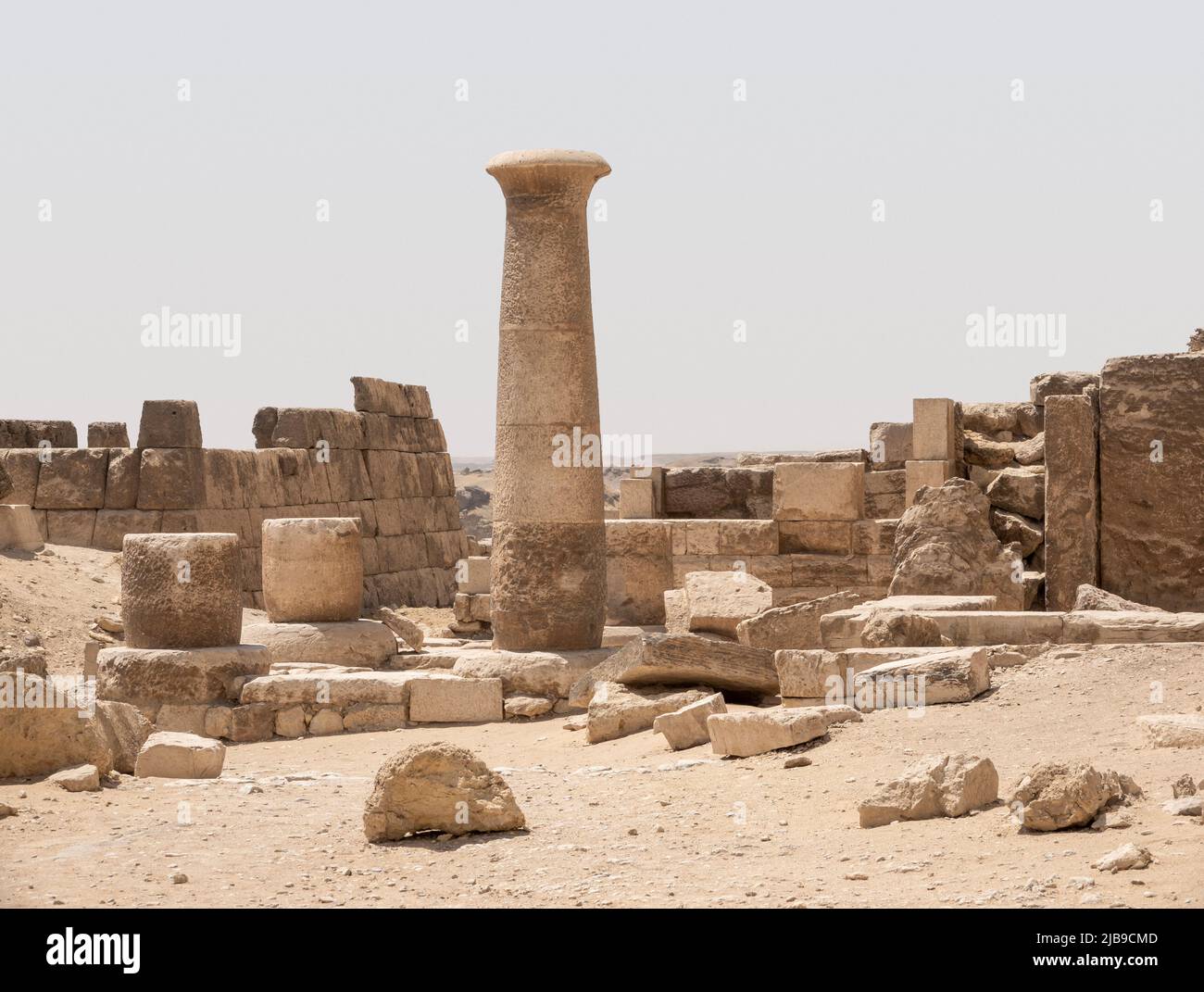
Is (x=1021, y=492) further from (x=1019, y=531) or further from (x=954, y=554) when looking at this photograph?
(x=954, y=554)

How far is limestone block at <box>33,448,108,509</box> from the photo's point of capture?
742 inches

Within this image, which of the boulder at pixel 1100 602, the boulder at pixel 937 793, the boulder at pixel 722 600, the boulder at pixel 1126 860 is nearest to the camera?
the boulder at pixel 1126 860

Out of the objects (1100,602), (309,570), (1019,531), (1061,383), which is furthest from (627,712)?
(1061,383)

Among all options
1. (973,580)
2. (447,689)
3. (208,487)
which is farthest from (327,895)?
(208,487)

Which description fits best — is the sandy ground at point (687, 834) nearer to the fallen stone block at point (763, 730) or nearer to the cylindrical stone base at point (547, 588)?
the fallen stone block at point (763, 730)

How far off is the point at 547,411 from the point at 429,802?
18.1 ft

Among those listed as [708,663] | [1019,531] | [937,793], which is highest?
[1019,531]

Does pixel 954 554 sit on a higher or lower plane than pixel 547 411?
lower

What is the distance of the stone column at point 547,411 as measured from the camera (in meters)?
12.3

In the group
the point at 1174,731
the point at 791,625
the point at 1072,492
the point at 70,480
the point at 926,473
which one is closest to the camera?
the point at 1174,731

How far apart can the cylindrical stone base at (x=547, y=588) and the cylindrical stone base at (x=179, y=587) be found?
2114 mm

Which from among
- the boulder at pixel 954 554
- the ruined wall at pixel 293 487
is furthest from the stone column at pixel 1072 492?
the ruined wall at pixel 293 487

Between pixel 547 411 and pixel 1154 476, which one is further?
pixel 547 411

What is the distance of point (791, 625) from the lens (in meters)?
10.8
